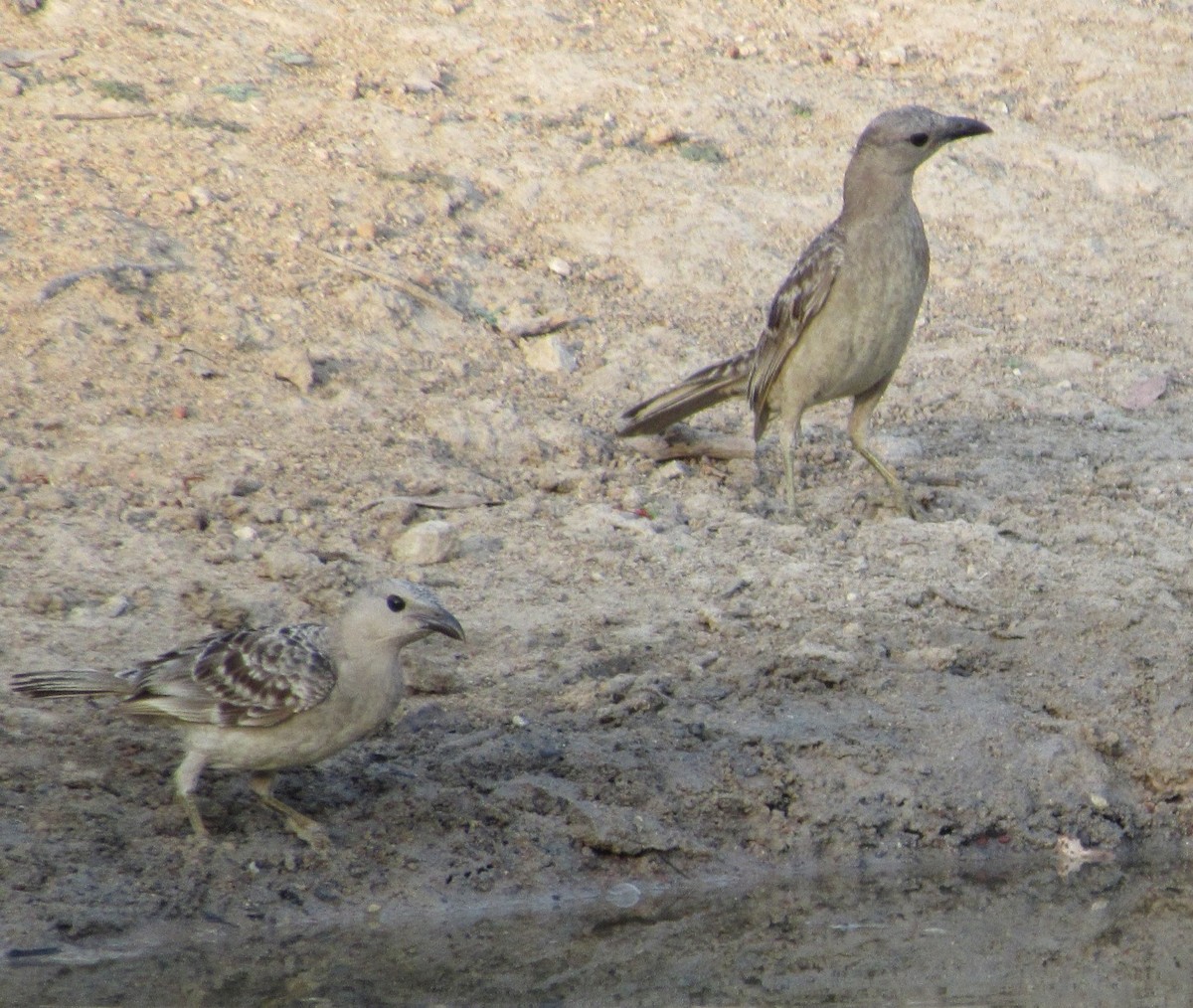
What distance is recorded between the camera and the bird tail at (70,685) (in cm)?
569

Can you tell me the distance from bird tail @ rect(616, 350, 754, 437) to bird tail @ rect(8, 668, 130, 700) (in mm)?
3648

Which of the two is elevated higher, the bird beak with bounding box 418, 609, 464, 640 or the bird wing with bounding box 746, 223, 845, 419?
the bird wing with bounding box 746, 223, 845, 419

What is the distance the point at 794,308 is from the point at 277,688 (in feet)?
12.8

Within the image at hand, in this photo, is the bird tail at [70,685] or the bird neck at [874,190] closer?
the bird tail at [70,685]

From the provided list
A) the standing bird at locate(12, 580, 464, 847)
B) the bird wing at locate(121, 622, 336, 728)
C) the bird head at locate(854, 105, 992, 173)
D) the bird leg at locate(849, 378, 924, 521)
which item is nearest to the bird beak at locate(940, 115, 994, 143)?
the bird head at locate(854, 105, 992, 173)

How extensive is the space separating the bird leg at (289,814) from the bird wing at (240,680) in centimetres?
34

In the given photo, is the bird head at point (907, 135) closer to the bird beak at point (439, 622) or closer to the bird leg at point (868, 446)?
the bird leg at point (868, 446)

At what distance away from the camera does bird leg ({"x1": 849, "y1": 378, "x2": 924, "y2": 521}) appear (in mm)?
8469

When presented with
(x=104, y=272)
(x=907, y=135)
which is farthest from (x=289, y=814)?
(x=907, y=135)

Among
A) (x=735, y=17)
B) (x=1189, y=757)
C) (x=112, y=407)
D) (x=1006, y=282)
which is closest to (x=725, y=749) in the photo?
(x=1189, y=757)

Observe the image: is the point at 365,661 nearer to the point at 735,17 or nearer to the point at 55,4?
the point at 55,4

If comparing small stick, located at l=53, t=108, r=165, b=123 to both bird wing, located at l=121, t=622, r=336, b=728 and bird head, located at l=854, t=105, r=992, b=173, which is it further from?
bird wing, located at l=121, t=622, r=336, b=728

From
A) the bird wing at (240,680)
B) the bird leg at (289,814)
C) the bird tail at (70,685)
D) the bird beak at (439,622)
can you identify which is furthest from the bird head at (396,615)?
the bird tail at (70,685)

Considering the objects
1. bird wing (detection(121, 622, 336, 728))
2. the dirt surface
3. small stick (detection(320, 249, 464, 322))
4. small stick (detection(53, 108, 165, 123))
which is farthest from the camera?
small stick (detection(53, 108, 165, 123))
